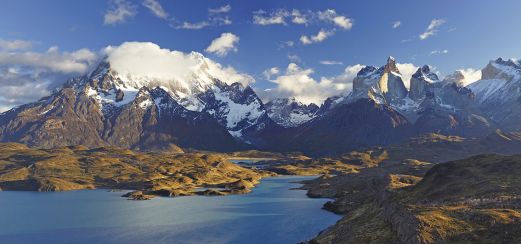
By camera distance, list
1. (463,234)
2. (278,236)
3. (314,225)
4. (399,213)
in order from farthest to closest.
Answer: (314,225) < (278,236) < (399,213) < (463,234)

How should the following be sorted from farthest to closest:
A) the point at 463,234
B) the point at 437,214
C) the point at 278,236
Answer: the point at 278,236, the point at 437,214, the point at 463,234

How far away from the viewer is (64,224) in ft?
633

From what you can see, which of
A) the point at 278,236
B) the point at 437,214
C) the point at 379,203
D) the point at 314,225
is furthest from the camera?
the point at 314,225

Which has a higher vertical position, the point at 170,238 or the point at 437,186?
the point at 437,186

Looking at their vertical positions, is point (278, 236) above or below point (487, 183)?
below

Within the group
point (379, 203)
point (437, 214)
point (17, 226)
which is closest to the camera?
point (437, 214)

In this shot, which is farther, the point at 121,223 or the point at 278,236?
the point at 121,223

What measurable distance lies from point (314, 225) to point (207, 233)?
36988 millimetres

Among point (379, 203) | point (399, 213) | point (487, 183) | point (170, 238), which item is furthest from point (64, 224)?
point (487, 183)

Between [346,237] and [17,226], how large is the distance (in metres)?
134

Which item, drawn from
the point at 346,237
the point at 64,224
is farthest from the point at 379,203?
the point at 64,224

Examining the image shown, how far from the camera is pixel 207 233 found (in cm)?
16162

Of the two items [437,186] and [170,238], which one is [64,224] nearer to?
[170,238]

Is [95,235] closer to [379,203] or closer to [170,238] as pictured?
[170,238]
